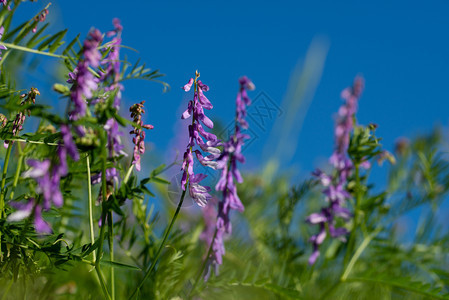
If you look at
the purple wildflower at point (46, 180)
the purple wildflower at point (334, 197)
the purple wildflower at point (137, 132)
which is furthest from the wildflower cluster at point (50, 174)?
the purple wildflower at point (334, 197)

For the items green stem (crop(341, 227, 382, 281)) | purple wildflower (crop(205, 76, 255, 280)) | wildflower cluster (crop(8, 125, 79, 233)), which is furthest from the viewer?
green stem (crop(341, 227, 382, 281))

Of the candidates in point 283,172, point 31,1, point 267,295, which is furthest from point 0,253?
point 283,172

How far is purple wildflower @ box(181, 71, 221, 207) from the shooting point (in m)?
0.85

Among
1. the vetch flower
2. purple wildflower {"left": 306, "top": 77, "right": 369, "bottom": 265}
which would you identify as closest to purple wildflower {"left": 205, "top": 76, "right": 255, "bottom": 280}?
the vetch flower

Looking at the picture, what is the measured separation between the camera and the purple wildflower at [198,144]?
2.80 ft

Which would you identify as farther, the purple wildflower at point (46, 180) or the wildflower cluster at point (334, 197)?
the wildflower cluster at point (334, 197)

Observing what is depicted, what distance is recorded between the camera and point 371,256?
1.78 meters

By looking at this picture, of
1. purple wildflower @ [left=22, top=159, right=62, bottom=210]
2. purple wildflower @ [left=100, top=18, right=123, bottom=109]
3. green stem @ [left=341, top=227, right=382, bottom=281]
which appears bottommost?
purple wildflower @ [left=22, top=159, right=62, bottom=210]

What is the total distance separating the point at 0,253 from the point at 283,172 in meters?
1.69

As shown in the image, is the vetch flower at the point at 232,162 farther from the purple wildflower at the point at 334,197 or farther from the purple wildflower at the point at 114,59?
the purple wildflower at the point at 334,197

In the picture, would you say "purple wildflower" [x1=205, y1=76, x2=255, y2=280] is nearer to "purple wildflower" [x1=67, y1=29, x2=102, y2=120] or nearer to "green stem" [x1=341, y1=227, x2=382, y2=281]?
"purple wildflower" [x1=67, y1=29, x2=102, y2=120]

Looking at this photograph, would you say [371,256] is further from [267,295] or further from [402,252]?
[267,295]

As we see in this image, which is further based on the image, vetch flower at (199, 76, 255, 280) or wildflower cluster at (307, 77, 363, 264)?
wildflower cluster at (307, 77, 363, 264)

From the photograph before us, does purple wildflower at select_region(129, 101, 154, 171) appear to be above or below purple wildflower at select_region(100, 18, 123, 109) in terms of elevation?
below
